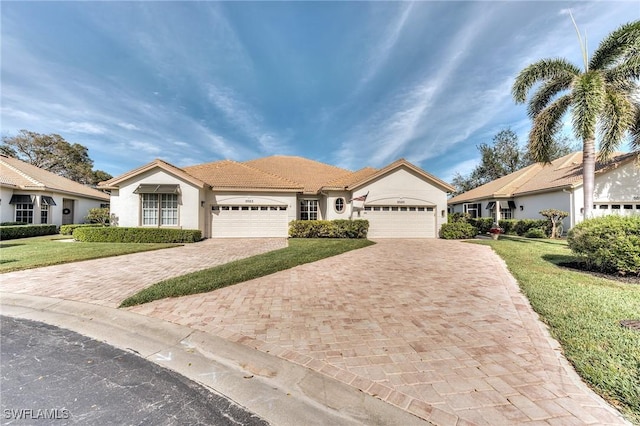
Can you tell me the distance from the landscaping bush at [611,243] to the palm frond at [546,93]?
7770 millimetres

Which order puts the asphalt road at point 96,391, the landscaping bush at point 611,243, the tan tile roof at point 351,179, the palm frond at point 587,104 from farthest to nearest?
the tan tile roof at point 351,179 → the palm frond at point 587,104 → the landscaping bush at point 611,243 → the asphalt road at point 96,391

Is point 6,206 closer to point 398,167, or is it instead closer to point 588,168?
point 398,167

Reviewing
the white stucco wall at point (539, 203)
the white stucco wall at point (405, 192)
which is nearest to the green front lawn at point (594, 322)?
the white stucco wall at point (405, 192)

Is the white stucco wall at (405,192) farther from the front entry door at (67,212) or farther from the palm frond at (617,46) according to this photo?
the front entry door at (67,212)

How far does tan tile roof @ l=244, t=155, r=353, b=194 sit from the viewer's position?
21516 millimetres

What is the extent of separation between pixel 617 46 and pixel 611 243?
9693mm

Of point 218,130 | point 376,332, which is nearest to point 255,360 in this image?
point 376,332

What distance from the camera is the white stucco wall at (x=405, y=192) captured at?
16.9m

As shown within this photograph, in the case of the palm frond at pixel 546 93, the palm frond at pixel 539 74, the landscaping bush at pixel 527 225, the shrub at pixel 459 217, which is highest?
the palm frond at pixel 539 74

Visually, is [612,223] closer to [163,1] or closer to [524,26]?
[524,26]

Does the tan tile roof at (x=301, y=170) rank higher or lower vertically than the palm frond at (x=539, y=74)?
lower

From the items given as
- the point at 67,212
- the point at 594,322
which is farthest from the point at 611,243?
the point at 67,212

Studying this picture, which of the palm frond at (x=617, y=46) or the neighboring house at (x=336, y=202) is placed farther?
the neighboring house at (x=336, y=202)

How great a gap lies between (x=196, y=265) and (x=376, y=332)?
21.7 feet
